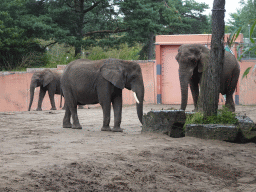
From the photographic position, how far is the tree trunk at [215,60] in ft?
24.8

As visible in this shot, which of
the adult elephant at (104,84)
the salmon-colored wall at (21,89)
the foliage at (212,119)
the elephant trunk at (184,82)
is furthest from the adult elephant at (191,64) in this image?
the salmon-colored wall at (21,89)

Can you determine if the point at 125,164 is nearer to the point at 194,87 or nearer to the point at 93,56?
the point at 194,87

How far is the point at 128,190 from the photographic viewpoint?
4.27 meters

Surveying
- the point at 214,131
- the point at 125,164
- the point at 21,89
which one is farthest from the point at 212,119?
the point at 21,89

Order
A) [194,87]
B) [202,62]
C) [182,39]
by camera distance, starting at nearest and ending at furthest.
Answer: [202,62] < [194,87] < [182,39]

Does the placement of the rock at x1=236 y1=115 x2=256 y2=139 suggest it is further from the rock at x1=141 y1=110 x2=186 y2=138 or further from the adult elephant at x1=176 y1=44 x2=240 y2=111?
the adult elephant at x1=176 y1=44 x2=240 y2=111

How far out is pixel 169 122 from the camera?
7.44 m

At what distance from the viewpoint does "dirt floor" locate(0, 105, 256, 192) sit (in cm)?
430

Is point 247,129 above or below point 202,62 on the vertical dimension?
below

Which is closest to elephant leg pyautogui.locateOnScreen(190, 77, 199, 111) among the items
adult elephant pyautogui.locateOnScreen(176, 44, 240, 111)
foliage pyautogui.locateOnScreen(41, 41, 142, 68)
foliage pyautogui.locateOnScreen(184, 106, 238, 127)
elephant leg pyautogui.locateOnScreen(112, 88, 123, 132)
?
adult elephant pyautogui.locateOnScreen(176, 44, 240, 111)

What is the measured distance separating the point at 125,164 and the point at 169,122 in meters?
2.50

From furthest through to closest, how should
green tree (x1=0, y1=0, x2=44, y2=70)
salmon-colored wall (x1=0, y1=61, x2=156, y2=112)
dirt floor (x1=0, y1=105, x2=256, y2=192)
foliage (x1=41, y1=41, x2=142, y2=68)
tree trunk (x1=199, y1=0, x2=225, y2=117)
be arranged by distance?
foliage (x1=41, y1=41, x2=142, y2=68)
green tree (x1=0, y1=0, x2=44, y2=70)
salmon-colored wall (x1=0, y1=61, x2=156, y2=112)
tree trunk (x1=199, y1=0, x2=225, y2=117)
dirt floor (x1=0, y1=105, x2=256, y2=192)

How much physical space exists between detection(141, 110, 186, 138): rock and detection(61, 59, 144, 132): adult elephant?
0.91 m

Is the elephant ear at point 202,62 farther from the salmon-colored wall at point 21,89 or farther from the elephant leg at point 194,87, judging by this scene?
the salmon-colored wall at point 21,89
